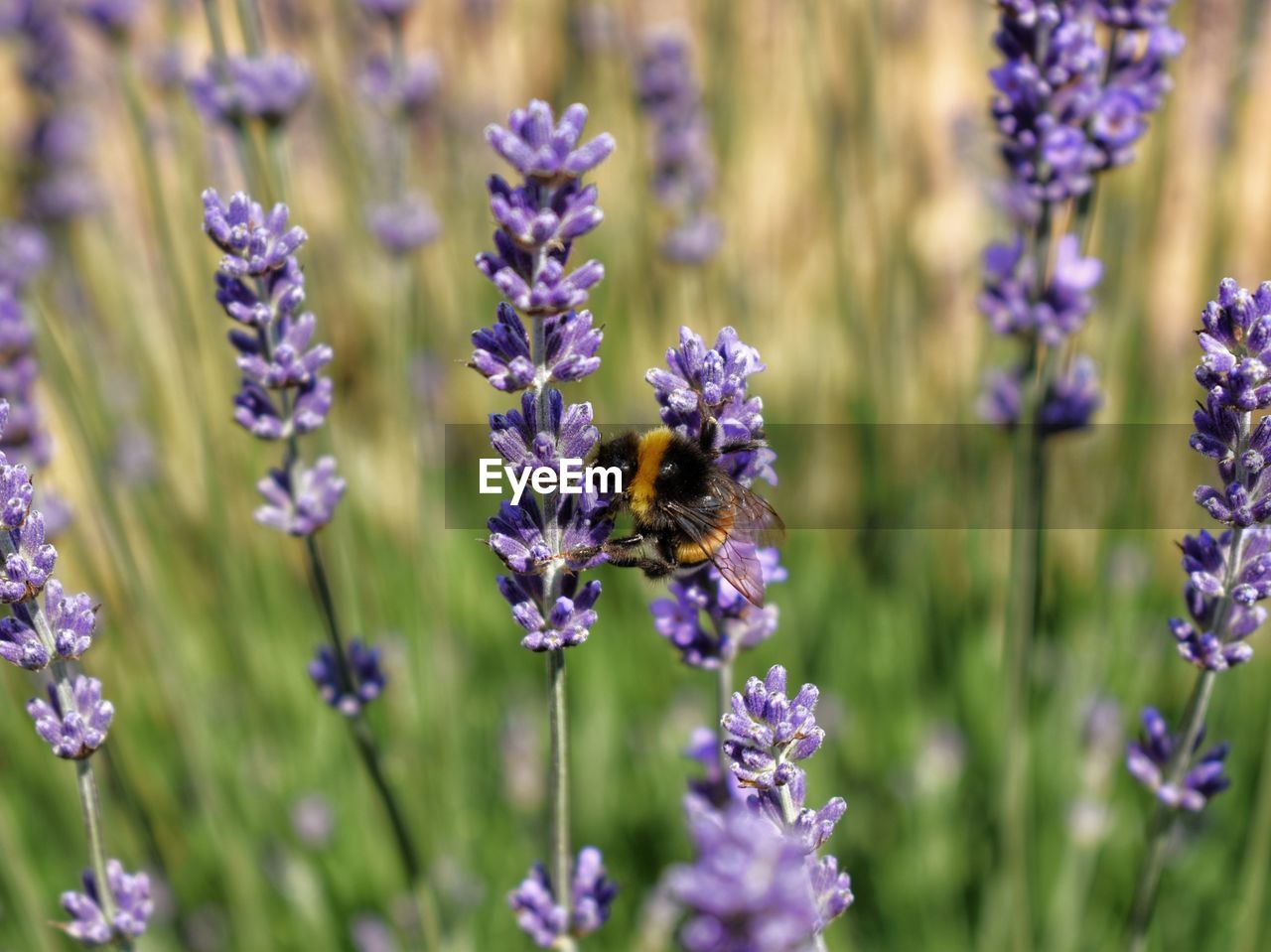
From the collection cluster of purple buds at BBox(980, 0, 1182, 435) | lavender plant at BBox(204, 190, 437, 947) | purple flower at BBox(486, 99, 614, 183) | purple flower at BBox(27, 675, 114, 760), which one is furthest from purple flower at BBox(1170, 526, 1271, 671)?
purple flower at BBox(27, 675, 114, 760)

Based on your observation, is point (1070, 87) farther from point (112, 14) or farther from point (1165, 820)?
point (112, 14)

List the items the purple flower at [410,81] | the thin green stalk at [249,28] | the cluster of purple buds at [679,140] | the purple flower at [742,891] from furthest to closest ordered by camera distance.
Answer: the cluster of purple buds at [679,140]
the purple flower at [410,81]
the thin green stalk at [249,28]
the purple flower at [742,891]

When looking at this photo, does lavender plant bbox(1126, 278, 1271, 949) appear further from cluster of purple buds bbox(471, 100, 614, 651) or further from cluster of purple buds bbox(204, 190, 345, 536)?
cluster of purple buds bbox(204, 190, 345, 536)

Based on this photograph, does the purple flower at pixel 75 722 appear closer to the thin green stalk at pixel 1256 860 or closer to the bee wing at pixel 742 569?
the bee wing at pixel 742 569

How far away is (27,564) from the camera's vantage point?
1405mm

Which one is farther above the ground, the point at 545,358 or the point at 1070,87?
the point at 1070,87

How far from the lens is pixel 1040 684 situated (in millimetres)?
3574

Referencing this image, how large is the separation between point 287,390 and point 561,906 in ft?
2.83

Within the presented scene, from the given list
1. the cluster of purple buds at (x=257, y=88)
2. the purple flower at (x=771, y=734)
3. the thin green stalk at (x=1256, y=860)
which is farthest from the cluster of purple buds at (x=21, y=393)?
the thin green stalk at (x=1256, y=860)

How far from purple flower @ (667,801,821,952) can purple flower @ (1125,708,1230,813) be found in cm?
107

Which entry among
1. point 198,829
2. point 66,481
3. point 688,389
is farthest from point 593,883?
point 66,481

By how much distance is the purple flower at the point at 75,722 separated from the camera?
4.85 ft

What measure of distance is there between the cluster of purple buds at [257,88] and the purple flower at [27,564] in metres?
1.49

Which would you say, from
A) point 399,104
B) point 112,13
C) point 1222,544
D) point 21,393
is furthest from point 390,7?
point 1222,544
